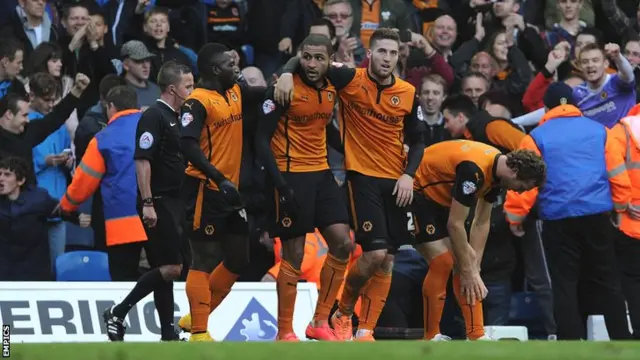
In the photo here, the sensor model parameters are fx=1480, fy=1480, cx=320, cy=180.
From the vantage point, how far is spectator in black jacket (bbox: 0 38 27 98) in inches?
609

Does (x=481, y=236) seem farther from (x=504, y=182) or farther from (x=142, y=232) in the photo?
(x=142, y=232)

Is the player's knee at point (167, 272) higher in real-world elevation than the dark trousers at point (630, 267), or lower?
higher

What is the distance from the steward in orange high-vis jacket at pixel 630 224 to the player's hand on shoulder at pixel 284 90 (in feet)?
12.8

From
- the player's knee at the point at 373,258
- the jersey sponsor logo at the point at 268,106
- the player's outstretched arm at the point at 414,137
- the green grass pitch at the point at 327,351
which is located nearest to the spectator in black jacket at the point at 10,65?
the jersey sponsor logo at the point at 268,106

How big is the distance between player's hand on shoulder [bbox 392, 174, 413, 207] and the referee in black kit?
1900 mm

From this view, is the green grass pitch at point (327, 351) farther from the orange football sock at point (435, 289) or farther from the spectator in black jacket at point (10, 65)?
the spectator in black jacket at point (10, 65)

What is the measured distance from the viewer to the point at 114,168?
44.6 ft

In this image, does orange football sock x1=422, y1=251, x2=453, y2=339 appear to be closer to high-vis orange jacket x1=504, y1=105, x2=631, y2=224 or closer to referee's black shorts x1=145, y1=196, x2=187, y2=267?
high-vis orange jacket x1=504, y1=105, x2=631, y2=224

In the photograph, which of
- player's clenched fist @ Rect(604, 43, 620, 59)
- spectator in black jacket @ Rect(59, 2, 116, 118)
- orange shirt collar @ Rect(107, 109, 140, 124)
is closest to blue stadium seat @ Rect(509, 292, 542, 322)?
player's clenched fist @ Rect(604, 43, 620, 59)

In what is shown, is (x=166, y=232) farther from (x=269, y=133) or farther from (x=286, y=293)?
(x=269, y=133)

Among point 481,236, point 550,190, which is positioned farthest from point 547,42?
point 481,236

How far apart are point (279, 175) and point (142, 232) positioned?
233 centimetres

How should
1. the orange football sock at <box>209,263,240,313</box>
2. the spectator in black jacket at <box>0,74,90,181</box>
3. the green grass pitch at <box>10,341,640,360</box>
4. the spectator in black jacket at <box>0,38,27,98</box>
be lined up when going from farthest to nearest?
the spectator in black jacket at <box>0,38,27,98</box>
the spectator in black jacket at <box>0,74,90,181</box>
the orange football sock at <box>209,263,240,313</box>
the green grass pitch at <box>10,341,640,360</box>

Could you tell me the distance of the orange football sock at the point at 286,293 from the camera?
1162 cm
